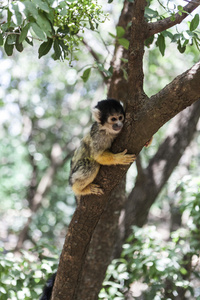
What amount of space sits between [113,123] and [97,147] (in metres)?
0.23

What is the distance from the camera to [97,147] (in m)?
3.00

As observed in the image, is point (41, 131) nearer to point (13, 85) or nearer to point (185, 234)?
point (13, 85)

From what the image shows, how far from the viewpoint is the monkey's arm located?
254cm

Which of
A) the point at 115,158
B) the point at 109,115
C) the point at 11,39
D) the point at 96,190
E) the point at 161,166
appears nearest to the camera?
the point at 11,39

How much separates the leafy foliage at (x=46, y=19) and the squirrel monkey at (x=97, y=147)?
31.7 inches

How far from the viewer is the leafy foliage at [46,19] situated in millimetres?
1584

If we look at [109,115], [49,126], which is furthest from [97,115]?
[49,126]

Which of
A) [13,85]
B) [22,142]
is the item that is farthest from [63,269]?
[22,142]

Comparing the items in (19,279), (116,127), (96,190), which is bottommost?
(19,279)

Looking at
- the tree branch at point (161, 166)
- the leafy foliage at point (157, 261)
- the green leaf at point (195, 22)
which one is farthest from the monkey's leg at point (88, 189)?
the tree branch at point (161, 166)

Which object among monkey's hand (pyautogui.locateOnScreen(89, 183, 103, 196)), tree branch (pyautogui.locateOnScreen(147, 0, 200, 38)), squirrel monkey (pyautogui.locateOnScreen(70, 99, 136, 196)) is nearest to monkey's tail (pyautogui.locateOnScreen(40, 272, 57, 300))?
squirrel monkey (pyautogui.locateOnScreen(70, 99, 136, 196))

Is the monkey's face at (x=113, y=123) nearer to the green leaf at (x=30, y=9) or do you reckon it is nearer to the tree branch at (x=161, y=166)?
the green leaf at (x=30, y=9)

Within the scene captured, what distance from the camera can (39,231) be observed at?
9.34 metres

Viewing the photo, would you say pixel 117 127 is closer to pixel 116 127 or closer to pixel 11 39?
pixel 116 127
